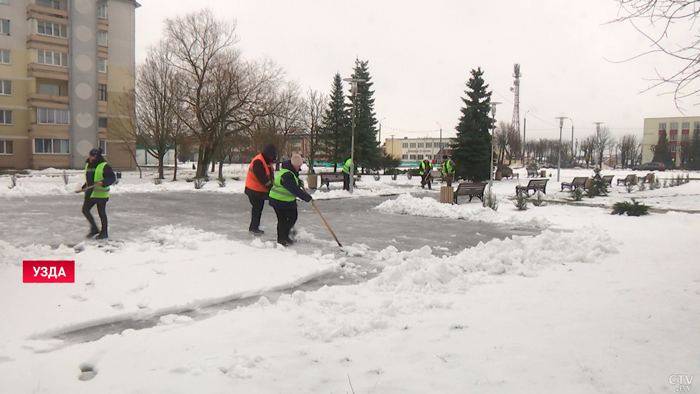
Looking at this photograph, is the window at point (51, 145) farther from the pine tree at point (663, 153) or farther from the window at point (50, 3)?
the pine tree at point (663, 153)

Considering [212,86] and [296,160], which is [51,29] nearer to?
[212,86]

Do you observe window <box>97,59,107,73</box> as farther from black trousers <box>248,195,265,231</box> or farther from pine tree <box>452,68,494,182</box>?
black trousers <box>248,195,265,231</box>

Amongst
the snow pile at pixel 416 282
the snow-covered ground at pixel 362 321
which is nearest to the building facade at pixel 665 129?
the snow pile at pixel 416 282

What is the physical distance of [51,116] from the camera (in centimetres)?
4147

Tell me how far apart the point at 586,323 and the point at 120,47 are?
165ft

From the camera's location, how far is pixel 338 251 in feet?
27.5

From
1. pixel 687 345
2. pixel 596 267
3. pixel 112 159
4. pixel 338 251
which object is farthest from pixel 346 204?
pixel 112 159

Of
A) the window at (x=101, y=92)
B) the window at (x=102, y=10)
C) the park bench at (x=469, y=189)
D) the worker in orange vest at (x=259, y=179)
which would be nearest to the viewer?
the worker in orange vest at (x=259, y=179)

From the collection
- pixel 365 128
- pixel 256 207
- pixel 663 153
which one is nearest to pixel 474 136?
pixel 365 128

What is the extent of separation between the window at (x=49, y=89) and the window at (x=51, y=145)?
Result: 4046 mm

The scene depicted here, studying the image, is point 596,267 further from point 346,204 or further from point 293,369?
point 346,204

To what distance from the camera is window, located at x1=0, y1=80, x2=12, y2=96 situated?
4000 cm

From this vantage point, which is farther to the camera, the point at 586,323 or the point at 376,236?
the point at 376,236

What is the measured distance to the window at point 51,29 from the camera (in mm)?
40812
